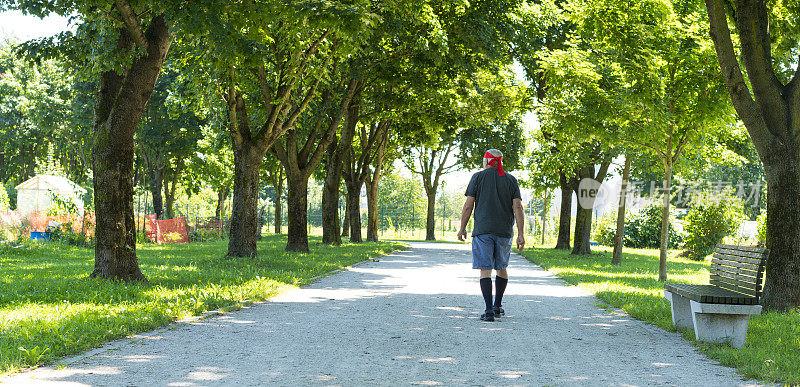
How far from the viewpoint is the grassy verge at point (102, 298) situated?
5.74m

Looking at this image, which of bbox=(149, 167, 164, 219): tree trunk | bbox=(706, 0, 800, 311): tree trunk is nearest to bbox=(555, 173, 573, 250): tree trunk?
bbox=(706, 0, 800, 311): tree trunk

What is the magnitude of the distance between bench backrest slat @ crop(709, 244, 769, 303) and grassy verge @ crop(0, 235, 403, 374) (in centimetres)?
605

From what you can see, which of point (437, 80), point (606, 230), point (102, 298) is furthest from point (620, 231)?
point (606, 230)

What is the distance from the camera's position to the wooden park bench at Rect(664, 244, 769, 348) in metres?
6.15

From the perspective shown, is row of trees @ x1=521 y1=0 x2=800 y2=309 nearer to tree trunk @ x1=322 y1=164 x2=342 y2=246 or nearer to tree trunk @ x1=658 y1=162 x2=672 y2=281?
tree trunk @ x1=658 y1=162 x2=672 y2=281

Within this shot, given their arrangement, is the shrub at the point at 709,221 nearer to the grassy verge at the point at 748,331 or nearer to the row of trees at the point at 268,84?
the row of trees at the point at 268,84

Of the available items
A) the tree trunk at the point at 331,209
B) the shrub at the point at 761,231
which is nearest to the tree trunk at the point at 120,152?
the tree trunk at the point at 331,209

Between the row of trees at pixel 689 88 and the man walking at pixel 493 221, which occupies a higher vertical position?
the row of trees at pixel 689 88

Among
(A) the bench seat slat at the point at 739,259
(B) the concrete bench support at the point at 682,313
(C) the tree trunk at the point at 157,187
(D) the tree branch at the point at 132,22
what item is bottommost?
(B) the concrete bench support at the point at 682,313

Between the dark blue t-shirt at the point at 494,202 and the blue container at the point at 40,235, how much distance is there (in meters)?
17.5

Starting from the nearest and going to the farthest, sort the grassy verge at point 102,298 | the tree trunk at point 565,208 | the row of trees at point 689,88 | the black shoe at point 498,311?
the grassy verge at point 102,298 → the black shoe at point 498,311 → the row of trees at point 689,88 → the tree trunk at point 565,208

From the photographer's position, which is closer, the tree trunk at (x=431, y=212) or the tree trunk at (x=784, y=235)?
the tree trunk at (x=784, y=235)

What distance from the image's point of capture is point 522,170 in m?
32.1

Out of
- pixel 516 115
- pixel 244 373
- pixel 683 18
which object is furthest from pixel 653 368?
pixel 516 115
